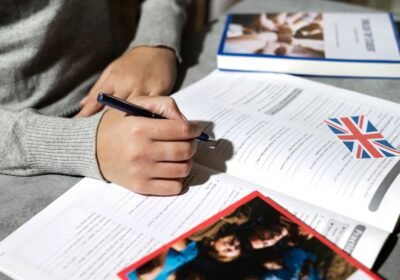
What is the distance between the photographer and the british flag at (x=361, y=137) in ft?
1.97

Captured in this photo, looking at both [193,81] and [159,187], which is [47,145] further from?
[193,81]

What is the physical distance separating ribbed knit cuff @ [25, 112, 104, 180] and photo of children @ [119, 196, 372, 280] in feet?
0.55

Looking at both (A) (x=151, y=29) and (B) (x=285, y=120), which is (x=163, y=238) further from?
(A) (x=151, y=29)

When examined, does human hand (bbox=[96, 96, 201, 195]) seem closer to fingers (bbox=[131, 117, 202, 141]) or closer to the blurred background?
fingers (bbox=[131, 117, 202, 141])

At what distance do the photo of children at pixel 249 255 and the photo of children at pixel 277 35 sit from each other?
1.29 feet

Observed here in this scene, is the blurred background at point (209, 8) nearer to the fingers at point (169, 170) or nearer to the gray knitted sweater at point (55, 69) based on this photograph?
the gray knitted sweater at point (55, 69)

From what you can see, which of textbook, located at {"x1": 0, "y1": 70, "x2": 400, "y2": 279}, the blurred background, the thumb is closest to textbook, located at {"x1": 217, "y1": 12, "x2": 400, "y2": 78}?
textbook, located at {"x1": 0, "y1": 70, "x2": 400, "y2": 279}

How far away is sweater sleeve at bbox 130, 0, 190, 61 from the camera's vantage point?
0.86m

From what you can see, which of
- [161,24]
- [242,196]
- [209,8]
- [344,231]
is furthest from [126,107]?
[209,8]

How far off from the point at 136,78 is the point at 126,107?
21cm

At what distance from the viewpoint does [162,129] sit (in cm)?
55

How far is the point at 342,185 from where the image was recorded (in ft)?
1.79

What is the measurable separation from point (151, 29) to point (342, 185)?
49cm

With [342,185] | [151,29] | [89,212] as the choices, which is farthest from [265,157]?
[151,29]
